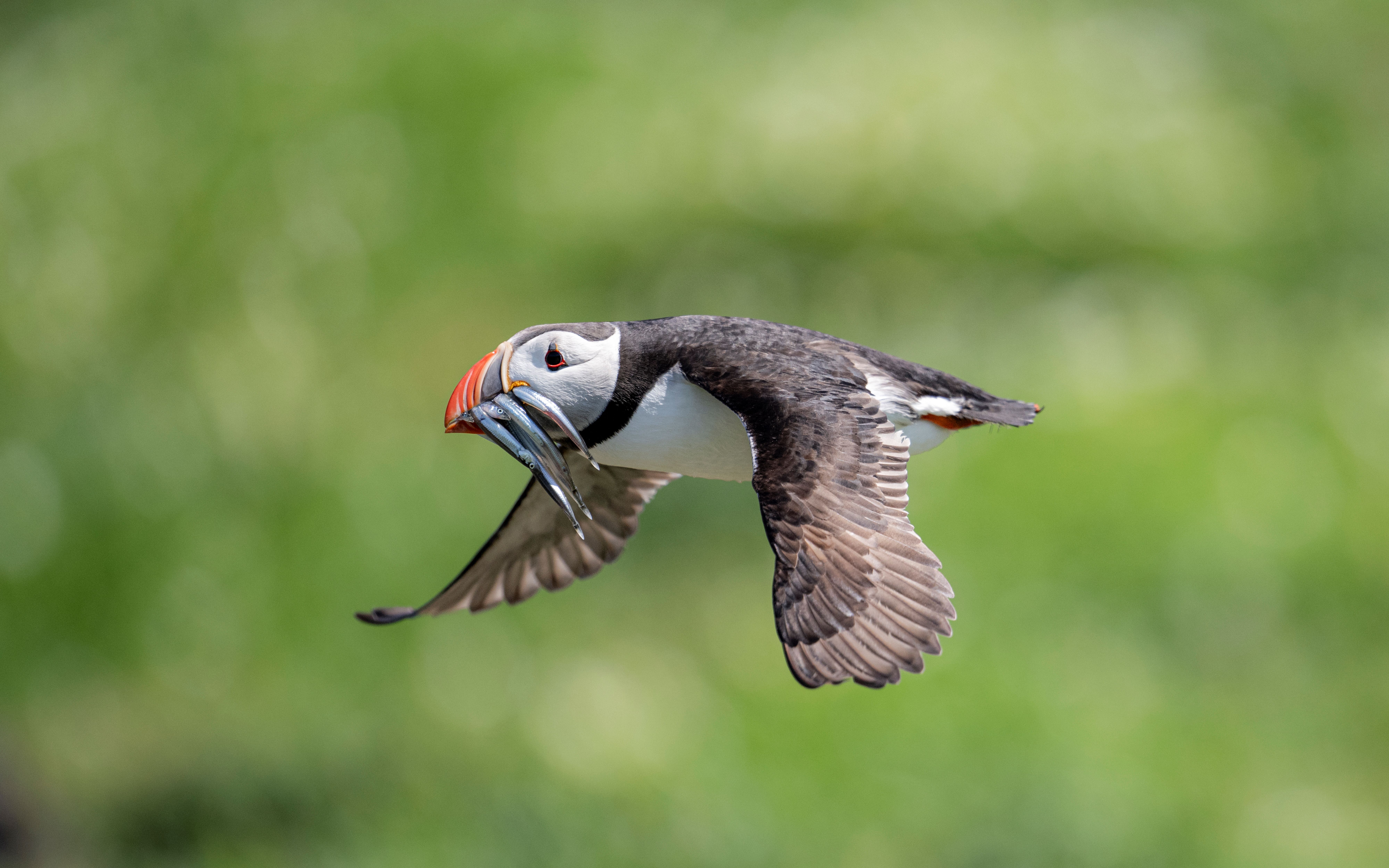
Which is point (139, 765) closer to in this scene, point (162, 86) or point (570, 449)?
point (162, 86)

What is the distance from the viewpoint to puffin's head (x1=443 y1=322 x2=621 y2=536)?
139 inches

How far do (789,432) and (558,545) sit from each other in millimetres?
1755

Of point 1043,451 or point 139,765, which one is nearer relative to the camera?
point 1043,451

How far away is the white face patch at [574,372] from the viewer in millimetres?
3635

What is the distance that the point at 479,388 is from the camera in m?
3.55

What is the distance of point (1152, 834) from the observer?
8703 mm

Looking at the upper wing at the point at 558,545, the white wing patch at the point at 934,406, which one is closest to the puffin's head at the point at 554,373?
the white wing patch at the point at 934,406

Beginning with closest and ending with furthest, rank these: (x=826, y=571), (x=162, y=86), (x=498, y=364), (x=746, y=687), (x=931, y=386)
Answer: (x=826, y=571)
(x=498, y=364)
(x=931, y=386)
(x=746, y=687)
(x=162, y=86)

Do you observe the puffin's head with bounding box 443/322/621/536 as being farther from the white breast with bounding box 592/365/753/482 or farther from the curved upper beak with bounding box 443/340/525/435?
the white breast with bounding box 592/365/753/482

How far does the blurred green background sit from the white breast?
5.43 metres

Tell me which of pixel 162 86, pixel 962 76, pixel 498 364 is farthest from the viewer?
pixel 162 86

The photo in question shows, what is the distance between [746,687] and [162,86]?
7.95 metres

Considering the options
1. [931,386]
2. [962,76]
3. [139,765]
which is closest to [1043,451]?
[962,76]

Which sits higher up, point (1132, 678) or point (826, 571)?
point (826, 571)
